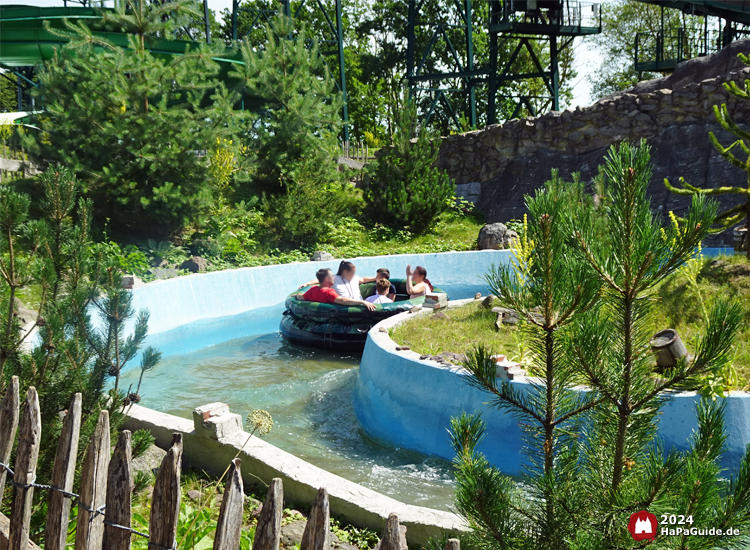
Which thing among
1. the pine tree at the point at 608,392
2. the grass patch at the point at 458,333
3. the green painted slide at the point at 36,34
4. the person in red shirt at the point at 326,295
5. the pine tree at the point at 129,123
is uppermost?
the green painted slide at the point at 36,34

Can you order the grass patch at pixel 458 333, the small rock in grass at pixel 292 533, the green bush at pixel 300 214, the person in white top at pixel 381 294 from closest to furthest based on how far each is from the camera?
the small rock in grass at pixel 292 533
the grass patch at pixel 458 333
the person in white top at pixel 381 294
the green bush at pixel 300 214

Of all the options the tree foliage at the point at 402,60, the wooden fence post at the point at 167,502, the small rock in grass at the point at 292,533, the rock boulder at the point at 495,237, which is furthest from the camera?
the tree foliage at the point at 402,60

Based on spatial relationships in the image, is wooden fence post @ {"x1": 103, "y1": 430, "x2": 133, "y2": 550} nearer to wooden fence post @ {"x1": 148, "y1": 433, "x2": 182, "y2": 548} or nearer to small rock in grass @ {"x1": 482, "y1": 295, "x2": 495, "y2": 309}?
wooden fence post @ {"x1": 148, "y1": 433, "x2": 182, "y2": 548}

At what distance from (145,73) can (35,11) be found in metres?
7.59

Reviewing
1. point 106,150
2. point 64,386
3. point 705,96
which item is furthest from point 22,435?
point 705,96

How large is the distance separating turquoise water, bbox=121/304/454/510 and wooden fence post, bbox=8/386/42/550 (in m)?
2.64

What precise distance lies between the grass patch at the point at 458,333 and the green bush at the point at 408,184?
8.32 meters

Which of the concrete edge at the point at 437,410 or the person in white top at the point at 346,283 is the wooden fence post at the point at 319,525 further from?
the person in white top at the point at 346,283

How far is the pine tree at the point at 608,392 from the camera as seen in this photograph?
A: 1.59 meters

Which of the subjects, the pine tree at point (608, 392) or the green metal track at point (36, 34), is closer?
the pine tree at point (608, 392)

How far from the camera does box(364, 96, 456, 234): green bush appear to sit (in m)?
15.5

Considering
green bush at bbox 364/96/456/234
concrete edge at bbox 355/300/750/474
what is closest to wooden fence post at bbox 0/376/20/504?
concrete edge at bbox 355/300/750/474

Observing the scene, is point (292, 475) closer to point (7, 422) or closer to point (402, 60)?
point (7, 422)

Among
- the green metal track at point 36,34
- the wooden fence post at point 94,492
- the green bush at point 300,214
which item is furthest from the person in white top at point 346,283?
the green metal track at point 36,34
